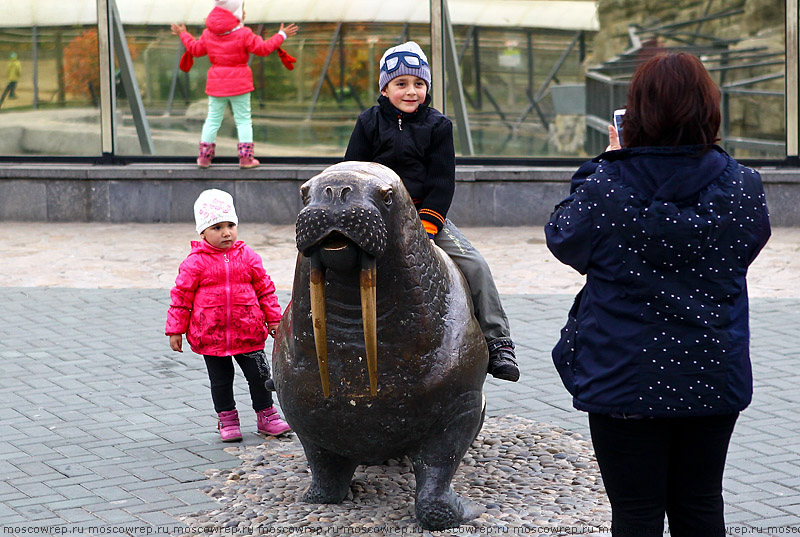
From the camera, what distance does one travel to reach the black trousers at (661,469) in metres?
3.43

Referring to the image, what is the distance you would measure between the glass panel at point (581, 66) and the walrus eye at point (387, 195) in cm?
891

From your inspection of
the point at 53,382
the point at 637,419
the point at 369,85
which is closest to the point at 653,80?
the point at 637,419

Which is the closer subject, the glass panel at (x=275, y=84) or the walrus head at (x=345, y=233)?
the walrus head at (x=345, y=233)

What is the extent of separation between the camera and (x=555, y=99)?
1317 centimetres

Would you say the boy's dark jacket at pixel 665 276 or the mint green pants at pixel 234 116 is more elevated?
the mint green pants at pixel 234 116

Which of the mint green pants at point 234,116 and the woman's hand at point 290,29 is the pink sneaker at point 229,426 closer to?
the mint green pants at point 234,116

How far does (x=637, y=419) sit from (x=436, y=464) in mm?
1417

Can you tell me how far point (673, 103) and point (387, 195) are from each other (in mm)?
1221

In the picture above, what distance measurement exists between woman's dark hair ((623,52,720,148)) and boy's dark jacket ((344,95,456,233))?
1832 millimetres

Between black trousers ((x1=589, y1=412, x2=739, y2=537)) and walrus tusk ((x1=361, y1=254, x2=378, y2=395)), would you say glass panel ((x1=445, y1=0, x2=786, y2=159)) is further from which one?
black trousers ((x1=589, y1=412, x2=739, y2=537))

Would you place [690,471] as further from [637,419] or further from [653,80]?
[653,80]

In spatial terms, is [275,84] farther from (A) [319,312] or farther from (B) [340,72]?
(A) [319,312]

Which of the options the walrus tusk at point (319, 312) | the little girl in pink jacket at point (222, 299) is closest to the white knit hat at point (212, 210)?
the little girl in pink jacket at point (222, 299)

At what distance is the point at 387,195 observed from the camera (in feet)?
13.9
